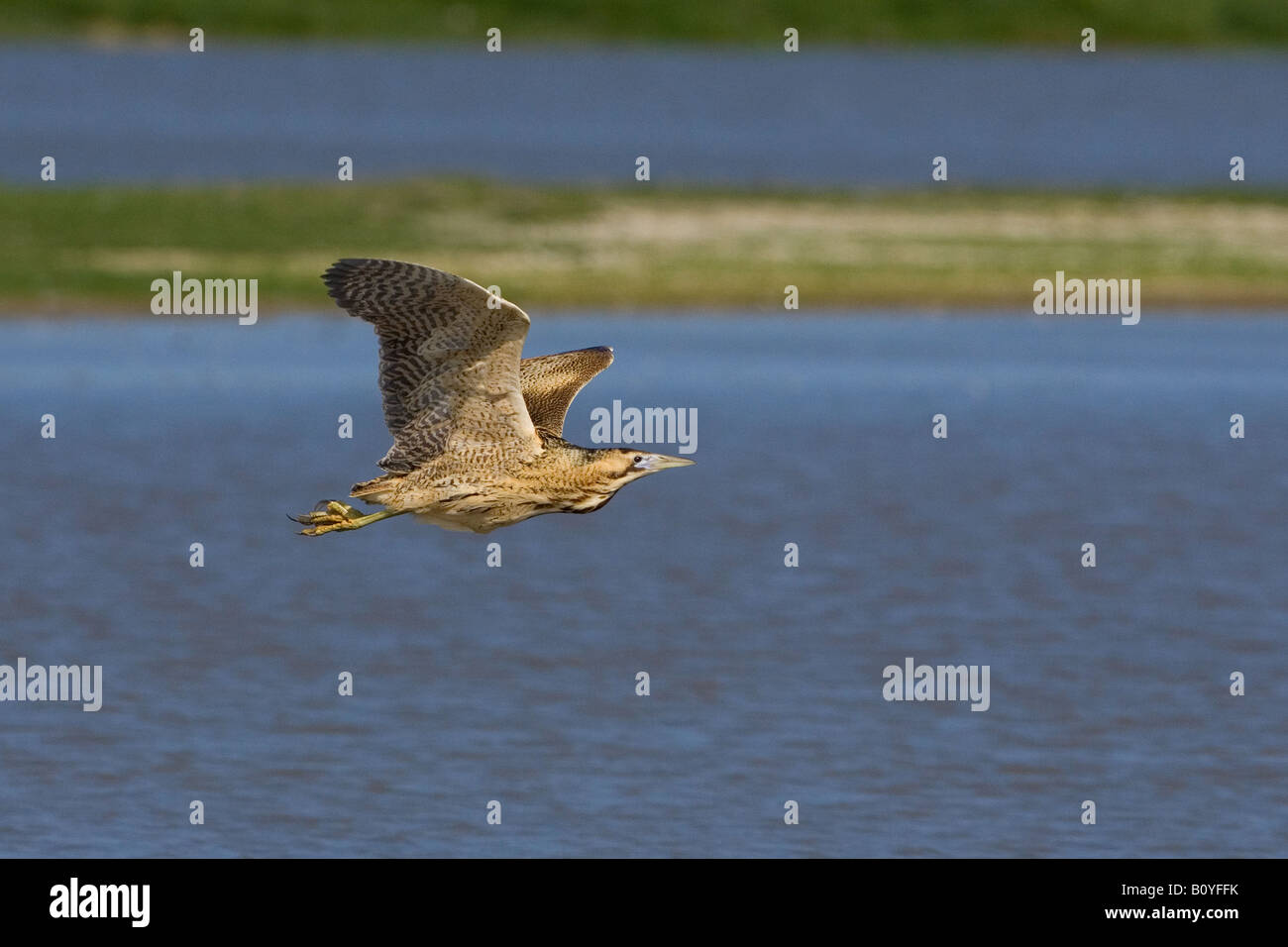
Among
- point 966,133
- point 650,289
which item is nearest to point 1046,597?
point 650,289

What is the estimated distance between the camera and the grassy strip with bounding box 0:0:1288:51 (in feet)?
364

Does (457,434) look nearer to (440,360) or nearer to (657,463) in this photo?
(440,360)

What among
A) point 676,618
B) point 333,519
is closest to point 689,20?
point 676,618

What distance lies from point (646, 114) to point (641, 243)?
3744 cm

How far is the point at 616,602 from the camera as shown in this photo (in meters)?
23.5

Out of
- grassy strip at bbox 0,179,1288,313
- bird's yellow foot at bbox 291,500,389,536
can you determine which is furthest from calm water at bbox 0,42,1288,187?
bird's yellow foot at bbox 291,500,389,536

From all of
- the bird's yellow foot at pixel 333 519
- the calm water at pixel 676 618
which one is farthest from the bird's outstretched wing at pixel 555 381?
the calm water at pixel 676 618

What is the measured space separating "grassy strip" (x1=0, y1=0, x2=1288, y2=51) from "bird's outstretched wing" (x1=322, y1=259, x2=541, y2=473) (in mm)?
98270

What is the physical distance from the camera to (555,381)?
1435 cm

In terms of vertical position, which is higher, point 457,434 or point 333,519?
point 457,434

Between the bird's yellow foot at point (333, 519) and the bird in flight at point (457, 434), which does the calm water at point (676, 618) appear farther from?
the bird in flight at point (457, 434)

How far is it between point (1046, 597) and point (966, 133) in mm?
54606

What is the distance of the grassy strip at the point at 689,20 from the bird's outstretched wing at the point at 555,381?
9703cm

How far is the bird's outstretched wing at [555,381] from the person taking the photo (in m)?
14.3
